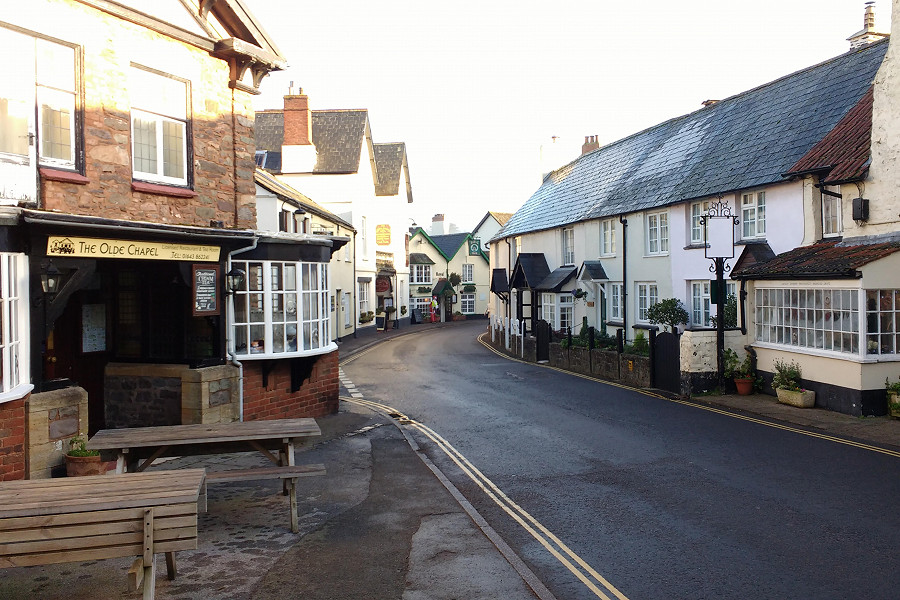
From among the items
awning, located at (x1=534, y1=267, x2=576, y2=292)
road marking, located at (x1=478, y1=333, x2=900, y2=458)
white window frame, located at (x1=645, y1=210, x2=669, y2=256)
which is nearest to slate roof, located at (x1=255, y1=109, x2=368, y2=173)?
awning, located at (x1=534, y1=267, x2=576, y2=292)

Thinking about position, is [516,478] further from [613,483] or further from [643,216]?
[643,216]

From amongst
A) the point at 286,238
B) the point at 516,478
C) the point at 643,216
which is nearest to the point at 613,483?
the point at 516,478

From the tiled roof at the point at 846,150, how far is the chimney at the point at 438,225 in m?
65.5

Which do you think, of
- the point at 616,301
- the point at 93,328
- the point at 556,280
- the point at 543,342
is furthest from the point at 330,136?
the point at 93,328

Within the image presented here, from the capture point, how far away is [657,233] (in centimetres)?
2509

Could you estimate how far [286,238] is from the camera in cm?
1341

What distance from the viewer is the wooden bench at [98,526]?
5.06m

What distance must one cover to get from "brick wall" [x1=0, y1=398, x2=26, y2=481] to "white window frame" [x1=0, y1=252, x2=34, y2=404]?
0.62 ft

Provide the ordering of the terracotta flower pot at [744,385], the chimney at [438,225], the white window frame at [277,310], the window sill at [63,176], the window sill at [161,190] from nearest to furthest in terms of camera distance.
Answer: the window sill at [63,176] < the window sill at [161,190] < the white window frame at [277,310] < the terracotta flower pot at [744,385] < the chimney at [438,225]

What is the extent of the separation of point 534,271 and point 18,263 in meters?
27.4

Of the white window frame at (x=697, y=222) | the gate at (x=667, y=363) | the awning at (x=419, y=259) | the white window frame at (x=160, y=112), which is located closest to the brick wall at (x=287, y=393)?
the white window frame at (x=160, y=112)

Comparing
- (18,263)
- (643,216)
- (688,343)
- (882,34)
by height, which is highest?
(882,34)

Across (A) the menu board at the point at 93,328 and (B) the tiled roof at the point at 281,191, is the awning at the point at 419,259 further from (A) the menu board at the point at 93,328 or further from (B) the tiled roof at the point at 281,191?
(A) the menu board at the point at 93,328

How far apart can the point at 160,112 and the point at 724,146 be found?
18310 millimetres
